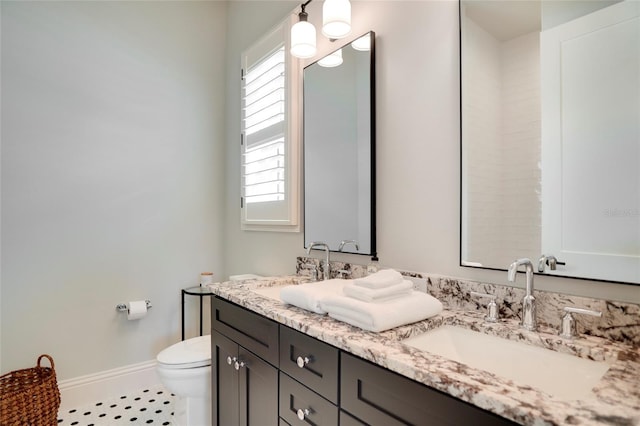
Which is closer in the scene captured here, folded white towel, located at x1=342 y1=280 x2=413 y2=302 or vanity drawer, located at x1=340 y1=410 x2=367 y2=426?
vanity drawer, located at x1=340 y1=410 x2=367 y2=426

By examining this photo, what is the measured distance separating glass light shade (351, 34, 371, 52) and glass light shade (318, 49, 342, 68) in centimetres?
11

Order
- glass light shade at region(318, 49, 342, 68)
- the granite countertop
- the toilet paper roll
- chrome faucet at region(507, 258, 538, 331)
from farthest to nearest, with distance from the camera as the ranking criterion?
the toilet paper roll < glass light shade at region(318, 49, 342, 68) < chrome faucet at region(507, 258, 538, 331) < the granite countertop

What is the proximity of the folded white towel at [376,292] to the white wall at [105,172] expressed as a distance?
1974mm

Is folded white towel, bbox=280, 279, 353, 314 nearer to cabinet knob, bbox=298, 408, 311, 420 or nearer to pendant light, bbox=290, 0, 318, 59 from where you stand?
cabinet knob, bbox=298, 408, 311, 420

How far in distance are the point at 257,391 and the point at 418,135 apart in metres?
1.19

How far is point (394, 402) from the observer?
0.81 meters

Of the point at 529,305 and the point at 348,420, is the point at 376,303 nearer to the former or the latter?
the point at 348,420

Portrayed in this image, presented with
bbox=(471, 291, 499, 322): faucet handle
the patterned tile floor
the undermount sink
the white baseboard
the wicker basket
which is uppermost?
bbox=(471, 291, 499, 322): faucet handle

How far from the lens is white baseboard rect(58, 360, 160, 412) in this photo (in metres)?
2.24

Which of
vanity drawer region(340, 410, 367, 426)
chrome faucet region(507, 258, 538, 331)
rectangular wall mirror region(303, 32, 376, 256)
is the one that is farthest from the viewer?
rectangular wall mirror region(303, 32, 376, 256)

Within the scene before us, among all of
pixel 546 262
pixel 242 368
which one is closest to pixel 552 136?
pixel 546 262

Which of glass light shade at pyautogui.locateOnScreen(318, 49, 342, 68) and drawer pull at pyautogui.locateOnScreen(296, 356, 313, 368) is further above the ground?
glass light shade at pyautogui.locateOnScreen(318, 49, 342, 68)

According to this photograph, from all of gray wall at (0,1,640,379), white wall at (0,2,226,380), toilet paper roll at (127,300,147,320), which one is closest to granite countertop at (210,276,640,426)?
gray wall at (0,1,640,379)

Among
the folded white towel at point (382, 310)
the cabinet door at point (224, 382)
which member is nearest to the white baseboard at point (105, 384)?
the cabinet door at point (224, 382)
